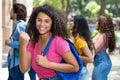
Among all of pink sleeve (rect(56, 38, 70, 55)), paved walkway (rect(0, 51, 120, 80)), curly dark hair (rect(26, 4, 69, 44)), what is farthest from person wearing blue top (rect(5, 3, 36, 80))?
paved walkway (rect(0, 51, 120, 80))

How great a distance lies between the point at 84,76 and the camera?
558 centimetres

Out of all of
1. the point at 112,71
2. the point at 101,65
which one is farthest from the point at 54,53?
the point at 112,71

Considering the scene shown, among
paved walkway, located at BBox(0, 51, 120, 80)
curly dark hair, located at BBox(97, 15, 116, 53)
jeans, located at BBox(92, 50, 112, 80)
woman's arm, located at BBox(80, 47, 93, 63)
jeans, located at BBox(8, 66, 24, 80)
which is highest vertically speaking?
curly dark hair, located at BBox(97, 15, 116, 53)

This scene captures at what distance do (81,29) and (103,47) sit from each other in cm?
57

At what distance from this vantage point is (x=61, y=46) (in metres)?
3.77

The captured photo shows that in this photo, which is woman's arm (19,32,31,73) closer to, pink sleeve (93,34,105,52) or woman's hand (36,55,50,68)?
woman's hand (36,55,50,68)

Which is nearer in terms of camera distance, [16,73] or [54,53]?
[54,53]

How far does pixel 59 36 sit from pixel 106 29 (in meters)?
2.46

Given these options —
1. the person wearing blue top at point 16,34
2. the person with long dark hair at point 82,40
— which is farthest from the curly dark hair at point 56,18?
the person wearing blue top at point 16,34

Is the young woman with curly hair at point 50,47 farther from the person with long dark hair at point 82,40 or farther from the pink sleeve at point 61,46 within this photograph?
the person with long dark hair at point 82,40

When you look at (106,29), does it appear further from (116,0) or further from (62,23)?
(116,0)

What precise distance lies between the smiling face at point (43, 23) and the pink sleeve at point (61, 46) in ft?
0.48

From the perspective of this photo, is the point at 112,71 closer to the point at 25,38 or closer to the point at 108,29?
the point at 108,29

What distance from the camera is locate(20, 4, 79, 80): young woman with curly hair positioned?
3752mm
